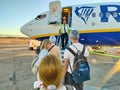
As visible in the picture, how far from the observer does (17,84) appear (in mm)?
9953

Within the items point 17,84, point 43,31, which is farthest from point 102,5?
point 17,84

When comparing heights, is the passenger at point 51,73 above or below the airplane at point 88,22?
above

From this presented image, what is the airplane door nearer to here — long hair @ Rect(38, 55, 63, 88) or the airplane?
the airplane

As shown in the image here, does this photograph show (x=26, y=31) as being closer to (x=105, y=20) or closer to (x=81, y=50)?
(x=105, y=20)

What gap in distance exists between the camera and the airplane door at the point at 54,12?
2128cm

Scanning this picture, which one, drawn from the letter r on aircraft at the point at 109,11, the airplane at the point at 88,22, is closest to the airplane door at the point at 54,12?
the airplane at the point at 88,22

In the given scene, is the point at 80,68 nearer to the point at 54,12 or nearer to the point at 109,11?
the point at 109,11

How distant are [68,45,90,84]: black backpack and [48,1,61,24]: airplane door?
15527 mm

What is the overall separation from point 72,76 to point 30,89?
339cm

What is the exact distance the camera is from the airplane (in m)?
20.1

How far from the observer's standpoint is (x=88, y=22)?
2091 cm

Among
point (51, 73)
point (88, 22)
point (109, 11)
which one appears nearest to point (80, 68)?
point (51, 73)

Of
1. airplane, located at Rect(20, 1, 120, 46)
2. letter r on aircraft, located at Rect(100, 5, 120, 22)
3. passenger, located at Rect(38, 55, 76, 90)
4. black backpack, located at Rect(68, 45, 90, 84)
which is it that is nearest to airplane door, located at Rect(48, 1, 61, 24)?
airplane, located at Rect(20, 1, 120, 46)

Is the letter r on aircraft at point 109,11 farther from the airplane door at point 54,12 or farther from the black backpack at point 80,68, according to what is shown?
the black backpack at point 80,68
